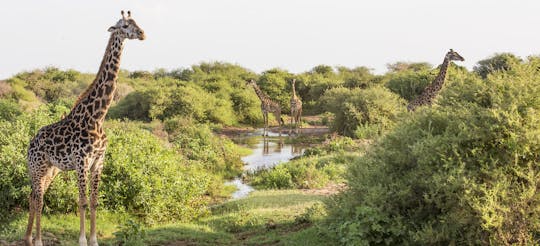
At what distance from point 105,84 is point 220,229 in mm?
3540

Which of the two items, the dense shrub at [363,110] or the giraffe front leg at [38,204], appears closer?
the giraffe front leg at [38,204]

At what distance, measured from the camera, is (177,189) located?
39.9 feet

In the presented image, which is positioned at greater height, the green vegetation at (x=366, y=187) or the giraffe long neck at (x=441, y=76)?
the giraffe long neck at (x=441, y=76)

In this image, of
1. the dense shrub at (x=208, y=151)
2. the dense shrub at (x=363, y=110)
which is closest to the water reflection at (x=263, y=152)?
the dense shrub at (x=208, y=151)

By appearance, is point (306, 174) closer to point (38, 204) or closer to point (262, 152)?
point (38, 204)

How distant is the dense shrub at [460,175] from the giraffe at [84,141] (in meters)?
3.66

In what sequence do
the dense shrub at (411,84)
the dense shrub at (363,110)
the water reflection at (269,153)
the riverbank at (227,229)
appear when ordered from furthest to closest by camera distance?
the dense shrub at (411,84) → the dense shrub at (363,110) → the water reflection at (269,153) → the riverbank at (227,229)

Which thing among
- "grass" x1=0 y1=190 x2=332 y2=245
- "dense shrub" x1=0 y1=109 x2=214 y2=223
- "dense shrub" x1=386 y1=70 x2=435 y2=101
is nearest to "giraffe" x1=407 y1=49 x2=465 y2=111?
"grass" x1=0 y1=190 x2=332 y2=245

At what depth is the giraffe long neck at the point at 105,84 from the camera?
28.6 feet

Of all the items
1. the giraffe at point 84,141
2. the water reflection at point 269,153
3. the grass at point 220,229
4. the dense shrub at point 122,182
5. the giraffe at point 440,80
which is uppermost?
the giraffe at point 440,80

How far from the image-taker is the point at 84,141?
8422mm

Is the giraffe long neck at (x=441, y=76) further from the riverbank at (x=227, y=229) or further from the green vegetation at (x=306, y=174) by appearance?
the riverbank at (x=227, y=229)

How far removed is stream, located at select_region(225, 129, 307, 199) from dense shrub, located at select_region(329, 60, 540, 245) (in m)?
7.90

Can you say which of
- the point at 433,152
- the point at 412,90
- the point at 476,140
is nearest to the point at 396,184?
the point at 433,152
